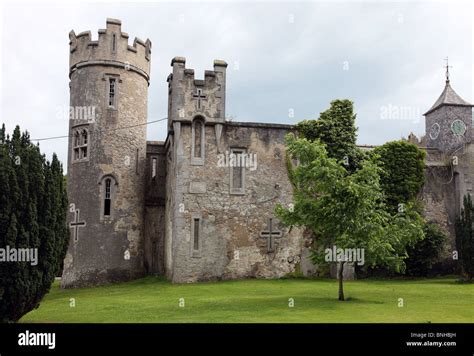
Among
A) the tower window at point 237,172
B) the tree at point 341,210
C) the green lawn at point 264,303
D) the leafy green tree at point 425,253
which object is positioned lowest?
the green lawn at point 264,303

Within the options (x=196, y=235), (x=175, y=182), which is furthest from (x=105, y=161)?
(x=196, y=235)

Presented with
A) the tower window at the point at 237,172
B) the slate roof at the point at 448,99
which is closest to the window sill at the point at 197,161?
the tower window at the point at 237,172

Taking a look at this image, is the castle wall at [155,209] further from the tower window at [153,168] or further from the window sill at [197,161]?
the window sill at [197,161]

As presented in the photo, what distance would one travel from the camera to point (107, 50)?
32.0 metres

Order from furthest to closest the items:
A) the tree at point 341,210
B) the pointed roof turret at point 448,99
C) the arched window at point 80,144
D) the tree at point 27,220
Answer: the pointed roof turret at point 448,99 < the arched window at point 80,144 < the tree at point 341,210 < the tree at point 27,220

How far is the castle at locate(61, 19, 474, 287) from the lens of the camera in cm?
2914

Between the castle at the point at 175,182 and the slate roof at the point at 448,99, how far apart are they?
1995 millimetres

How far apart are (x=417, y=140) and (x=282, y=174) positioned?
14.8 meters

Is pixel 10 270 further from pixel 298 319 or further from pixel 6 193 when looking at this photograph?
pixel 298 319

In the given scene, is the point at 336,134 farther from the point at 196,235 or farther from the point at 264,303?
the point at 264,303

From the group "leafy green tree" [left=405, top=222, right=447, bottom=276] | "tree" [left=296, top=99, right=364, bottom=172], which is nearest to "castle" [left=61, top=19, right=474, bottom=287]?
"tree" [left=296, top=99, right=364, bottom=172]

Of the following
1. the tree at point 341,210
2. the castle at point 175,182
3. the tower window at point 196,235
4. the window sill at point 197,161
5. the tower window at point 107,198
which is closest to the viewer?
the tree at point 341,210

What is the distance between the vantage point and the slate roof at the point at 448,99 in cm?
3547
